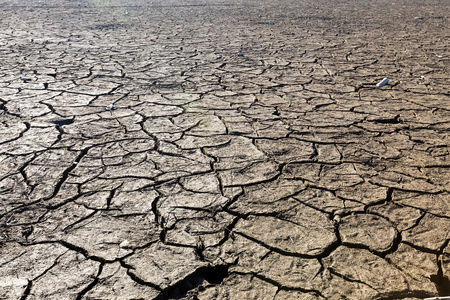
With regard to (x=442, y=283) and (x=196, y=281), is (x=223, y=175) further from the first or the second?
(x=442, y=283)

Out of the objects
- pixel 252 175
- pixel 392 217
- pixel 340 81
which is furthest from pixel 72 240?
pixel 340 81

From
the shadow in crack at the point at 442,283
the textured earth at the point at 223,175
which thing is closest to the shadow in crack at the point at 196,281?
the textured earth at the point at 223,175

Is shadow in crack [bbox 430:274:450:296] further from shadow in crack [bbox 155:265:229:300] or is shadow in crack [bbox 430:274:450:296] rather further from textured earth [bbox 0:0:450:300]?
shadow in crack [bbox 155:265:229:300]

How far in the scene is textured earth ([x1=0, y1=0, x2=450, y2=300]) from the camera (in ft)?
5.64

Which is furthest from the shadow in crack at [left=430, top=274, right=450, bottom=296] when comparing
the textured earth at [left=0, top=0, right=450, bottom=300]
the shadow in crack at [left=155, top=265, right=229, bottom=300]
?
the shadow in crack at [left=155, top=265, right=229, bottom=300]

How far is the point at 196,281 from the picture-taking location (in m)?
1.70

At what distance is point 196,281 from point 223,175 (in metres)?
0.91

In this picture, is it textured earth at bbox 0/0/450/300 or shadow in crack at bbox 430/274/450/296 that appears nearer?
shadow in crack at bbox 430/274/450/296

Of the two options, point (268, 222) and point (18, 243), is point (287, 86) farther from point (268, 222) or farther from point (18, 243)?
point (18, 243)

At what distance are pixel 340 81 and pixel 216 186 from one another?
2680mm

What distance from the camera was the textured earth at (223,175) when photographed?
1.72 meters

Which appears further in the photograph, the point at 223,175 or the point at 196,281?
the point at 223,175

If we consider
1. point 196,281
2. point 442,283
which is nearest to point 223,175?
point 196,281

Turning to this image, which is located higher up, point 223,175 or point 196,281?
point 223,175
